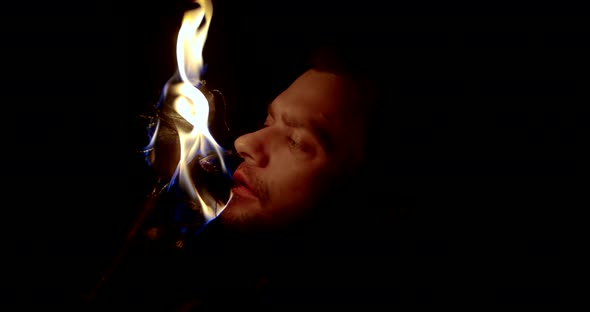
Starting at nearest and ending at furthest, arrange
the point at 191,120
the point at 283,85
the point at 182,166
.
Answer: the point at 182,166, the point at 191,120, the point at 283,85

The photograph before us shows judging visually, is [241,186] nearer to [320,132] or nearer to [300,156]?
[300,156]

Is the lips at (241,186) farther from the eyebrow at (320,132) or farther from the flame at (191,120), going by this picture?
the eyebrow at (320,132)

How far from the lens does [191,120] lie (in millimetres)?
1557

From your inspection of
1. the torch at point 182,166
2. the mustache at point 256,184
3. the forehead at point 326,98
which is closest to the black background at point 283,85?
the forehead at point 326,98

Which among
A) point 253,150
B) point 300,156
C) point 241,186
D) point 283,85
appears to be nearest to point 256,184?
point 241,186

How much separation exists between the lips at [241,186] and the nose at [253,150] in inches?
4.0

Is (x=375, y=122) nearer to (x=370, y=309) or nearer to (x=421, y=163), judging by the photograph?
(x=421, y=163)

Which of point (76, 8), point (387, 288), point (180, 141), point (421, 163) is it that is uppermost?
point (76, 8)

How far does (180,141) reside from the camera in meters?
1.50

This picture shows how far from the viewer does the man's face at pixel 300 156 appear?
1.98 m

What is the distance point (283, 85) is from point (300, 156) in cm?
102

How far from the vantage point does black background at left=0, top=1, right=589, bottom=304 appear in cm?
186

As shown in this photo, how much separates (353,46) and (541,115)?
4.01 feet

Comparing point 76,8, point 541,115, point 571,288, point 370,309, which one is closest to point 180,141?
point 370,309
